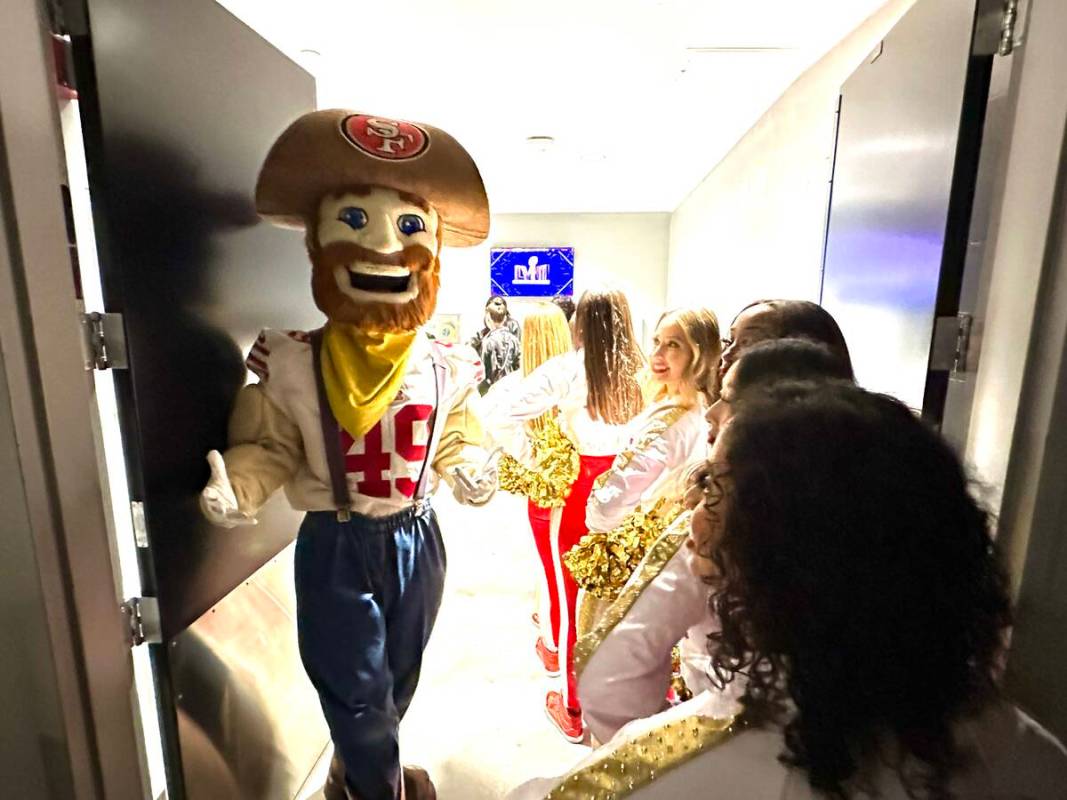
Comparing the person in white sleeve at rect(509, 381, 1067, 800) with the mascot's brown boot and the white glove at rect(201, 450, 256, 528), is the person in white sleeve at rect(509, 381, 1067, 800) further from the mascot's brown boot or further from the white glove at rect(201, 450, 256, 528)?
the mascot's brown boot

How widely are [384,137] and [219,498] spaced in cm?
71

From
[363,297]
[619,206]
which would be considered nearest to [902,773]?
[363,297]

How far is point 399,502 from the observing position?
1212mm

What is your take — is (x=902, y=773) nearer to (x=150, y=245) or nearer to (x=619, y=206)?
(x=150, y=245)

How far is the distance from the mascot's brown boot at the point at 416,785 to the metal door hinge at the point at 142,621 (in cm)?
71

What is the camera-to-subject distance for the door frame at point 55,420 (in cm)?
78

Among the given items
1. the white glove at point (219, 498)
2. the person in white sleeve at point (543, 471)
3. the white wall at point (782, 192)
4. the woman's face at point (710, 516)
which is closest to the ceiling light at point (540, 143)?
the white wall at point (782, 192)

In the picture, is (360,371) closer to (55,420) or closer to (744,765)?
(55,420)

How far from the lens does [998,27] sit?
87cm

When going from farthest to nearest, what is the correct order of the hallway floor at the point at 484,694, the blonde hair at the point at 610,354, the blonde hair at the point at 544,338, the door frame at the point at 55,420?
the blonde hair at the point at 544,338 < the blonde hair at the point at 610,354 < the hallway floor at the point at 484,694 < the door frame at the point at 55,420

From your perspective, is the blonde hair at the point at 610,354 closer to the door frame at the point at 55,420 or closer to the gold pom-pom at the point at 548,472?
the gold pom-pom at the point at 548,472

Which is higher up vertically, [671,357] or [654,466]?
[671,357]

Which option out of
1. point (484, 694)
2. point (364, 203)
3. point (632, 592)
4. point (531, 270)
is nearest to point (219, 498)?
point (364, 203)

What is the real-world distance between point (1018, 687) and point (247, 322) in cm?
143
